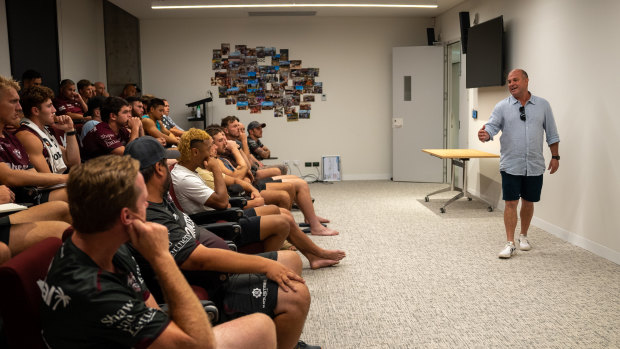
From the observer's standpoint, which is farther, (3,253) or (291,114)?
(291,114)

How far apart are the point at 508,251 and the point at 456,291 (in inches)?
40.5

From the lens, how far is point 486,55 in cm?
680

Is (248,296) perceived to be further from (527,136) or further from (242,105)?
(242,105)

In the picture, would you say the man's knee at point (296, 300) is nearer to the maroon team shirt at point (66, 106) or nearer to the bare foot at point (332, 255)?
the bare foot at point (332, 255)

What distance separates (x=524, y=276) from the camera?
4121 millimetres

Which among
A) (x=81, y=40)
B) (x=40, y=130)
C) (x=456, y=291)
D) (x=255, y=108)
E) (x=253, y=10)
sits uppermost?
(x=253, y=10)

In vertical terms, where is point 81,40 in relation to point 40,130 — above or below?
above

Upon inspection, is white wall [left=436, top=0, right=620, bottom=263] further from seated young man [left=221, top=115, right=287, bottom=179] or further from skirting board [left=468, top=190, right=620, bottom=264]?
seated young man [left=221, top=115, right=287, bottom=179]

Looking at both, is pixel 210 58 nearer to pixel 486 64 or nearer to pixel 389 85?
pixel 389 85

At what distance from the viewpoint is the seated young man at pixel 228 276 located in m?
2.32

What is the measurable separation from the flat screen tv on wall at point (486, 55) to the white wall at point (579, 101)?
17 cm

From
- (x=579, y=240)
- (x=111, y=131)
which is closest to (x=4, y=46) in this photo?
(x=111, y=131)

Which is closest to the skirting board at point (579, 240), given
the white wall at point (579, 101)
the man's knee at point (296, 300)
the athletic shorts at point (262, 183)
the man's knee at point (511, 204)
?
the white wall at point (579, 101)

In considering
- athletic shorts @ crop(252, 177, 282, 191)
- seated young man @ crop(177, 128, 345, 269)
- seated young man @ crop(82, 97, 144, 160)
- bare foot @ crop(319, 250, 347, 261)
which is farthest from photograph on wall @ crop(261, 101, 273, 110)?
seated young man @ crop(177, 128, 345, 269)
